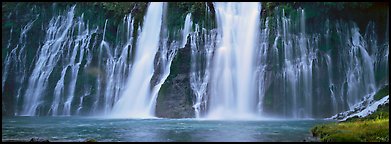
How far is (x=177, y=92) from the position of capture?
3894 centimetres

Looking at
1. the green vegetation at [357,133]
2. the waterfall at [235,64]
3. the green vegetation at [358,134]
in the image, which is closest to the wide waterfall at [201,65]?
the waterfall at [235,64]

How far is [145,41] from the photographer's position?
4559 cm

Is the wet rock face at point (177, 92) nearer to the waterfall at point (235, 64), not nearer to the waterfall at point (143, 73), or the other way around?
the waterfall at point (143, 73)

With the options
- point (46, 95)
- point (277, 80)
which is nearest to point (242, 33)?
point (277, 80)

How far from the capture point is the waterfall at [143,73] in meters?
39.3

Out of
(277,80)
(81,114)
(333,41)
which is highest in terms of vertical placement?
(333,41)

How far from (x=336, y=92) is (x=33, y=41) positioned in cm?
3355

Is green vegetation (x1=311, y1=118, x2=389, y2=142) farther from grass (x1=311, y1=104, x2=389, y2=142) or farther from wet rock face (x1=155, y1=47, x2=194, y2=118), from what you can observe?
wet rock face (x1=155, y1=47, x2=194, y2=118)

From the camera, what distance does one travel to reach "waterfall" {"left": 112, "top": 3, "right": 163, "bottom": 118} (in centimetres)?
3934

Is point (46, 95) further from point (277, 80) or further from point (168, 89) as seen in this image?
point (277, 80)

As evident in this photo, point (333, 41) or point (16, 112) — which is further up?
point (333, 41)

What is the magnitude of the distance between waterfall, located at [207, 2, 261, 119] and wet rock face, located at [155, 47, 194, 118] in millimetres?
2081

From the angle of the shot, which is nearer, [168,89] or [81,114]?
[168,89]

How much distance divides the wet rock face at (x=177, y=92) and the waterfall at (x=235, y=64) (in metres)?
2.08
